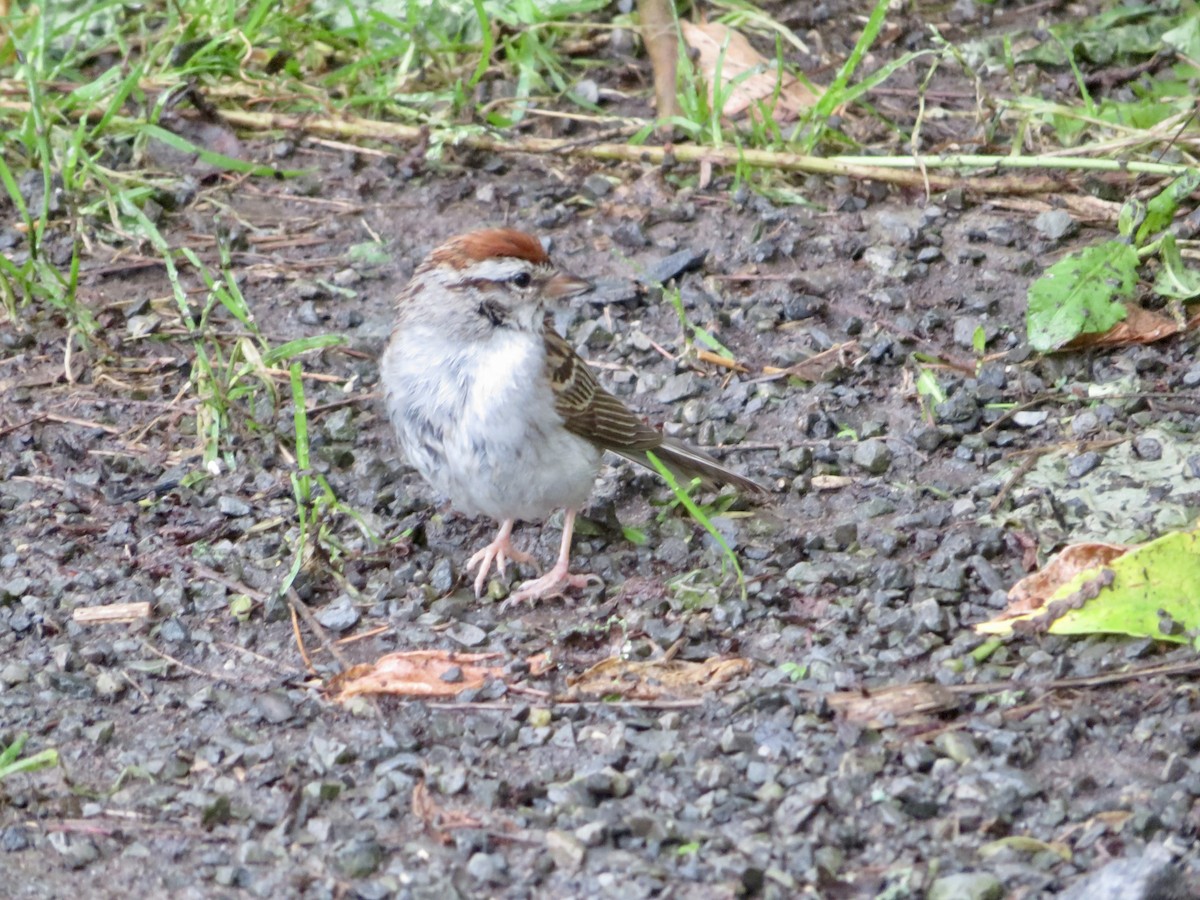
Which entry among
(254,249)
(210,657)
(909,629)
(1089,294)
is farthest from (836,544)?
(254,249)

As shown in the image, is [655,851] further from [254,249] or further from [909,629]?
[254,249]

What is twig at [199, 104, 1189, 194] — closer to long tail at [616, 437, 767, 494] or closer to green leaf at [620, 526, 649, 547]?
long tail at [616, 437, 767, 494]

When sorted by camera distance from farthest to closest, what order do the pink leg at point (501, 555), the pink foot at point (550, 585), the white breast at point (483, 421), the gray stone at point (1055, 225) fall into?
the gray stone at point (1055, 225) → the pink leg at point (501, 555) → the pink foot at point (550, 585) → the white breast at point (483, 421)

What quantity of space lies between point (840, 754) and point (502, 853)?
2.62ft

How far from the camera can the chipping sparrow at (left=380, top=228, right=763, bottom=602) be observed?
15.0ft

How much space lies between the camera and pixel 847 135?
6.78m

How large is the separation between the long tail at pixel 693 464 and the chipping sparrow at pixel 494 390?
0.80ft

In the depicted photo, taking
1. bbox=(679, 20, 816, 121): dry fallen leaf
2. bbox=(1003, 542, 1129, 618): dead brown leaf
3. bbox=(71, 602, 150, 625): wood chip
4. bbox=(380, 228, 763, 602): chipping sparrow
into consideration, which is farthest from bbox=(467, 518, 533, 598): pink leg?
bbox=(679, 20, 816, 121): dry fallen leaf

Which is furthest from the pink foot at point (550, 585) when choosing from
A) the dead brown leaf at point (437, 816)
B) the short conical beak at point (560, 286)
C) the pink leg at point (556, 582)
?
the dead brown leaf at point (437, 816)

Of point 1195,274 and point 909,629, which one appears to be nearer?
point 909,629

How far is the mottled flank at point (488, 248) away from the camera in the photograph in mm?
4656

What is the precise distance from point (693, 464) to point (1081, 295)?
1.45 m

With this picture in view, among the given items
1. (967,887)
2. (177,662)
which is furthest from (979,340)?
(177,662)

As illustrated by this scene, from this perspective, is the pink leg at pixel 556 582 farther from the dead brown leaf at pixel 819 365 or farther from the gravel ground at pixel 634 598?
the dead brown leaf at pixel 819 365
